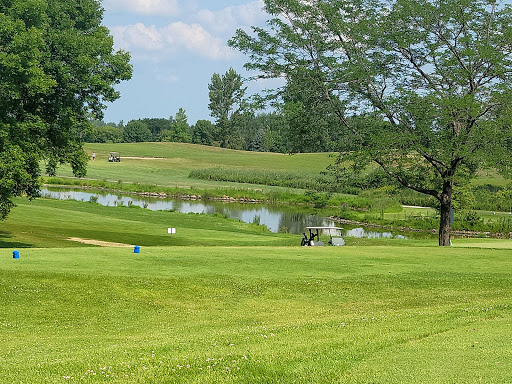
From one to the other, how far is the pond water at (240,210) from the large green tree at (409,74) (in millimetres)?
21131

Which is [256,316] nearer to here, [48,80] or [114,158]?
[48,80]

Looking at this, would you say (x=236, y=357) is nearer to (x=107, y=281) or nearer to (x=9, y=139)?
(x=107, y=281)

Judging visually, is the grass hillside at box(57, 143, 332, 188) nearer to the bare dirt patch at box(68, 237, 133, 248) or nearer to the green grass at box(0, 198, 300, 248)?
the green grass at box(0, 198, 300, 248)

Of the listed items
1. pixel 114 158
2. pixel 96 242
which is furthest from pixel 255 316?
pixel 114 158

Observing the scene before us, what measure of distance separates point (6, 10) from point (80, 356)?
2109 centimetres

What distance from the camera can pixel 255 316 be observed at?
50.3 ft

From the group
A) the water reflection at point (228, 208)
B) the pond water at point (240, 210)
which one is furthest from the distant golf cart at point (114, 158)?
the water reflection at point (228, 208)

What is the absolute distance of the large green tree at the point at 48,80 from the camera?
84.0ft

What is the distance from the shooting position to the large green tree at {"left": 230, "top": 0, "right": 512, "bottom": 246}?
96.1 ft

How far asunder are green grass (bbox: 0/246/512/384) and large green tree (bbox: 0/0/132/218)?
7.28 meters

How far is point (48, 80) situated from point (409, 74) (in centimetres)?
1783

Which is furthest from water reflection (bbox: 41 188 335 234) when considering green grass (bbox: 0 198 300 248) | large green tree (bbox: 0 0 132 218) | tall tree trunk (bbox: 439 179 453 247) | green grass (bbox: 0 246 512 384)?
green grass (bbox: 0 246 512 384)

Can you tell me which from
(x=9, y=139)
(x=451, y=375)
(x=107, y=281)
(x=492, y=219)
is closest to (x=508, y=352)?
(x=451, y=375)

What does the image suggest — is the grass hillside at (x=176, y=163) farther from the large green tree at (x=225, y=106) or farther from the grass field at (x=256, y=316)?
the grass field at (x=256, y=316)
